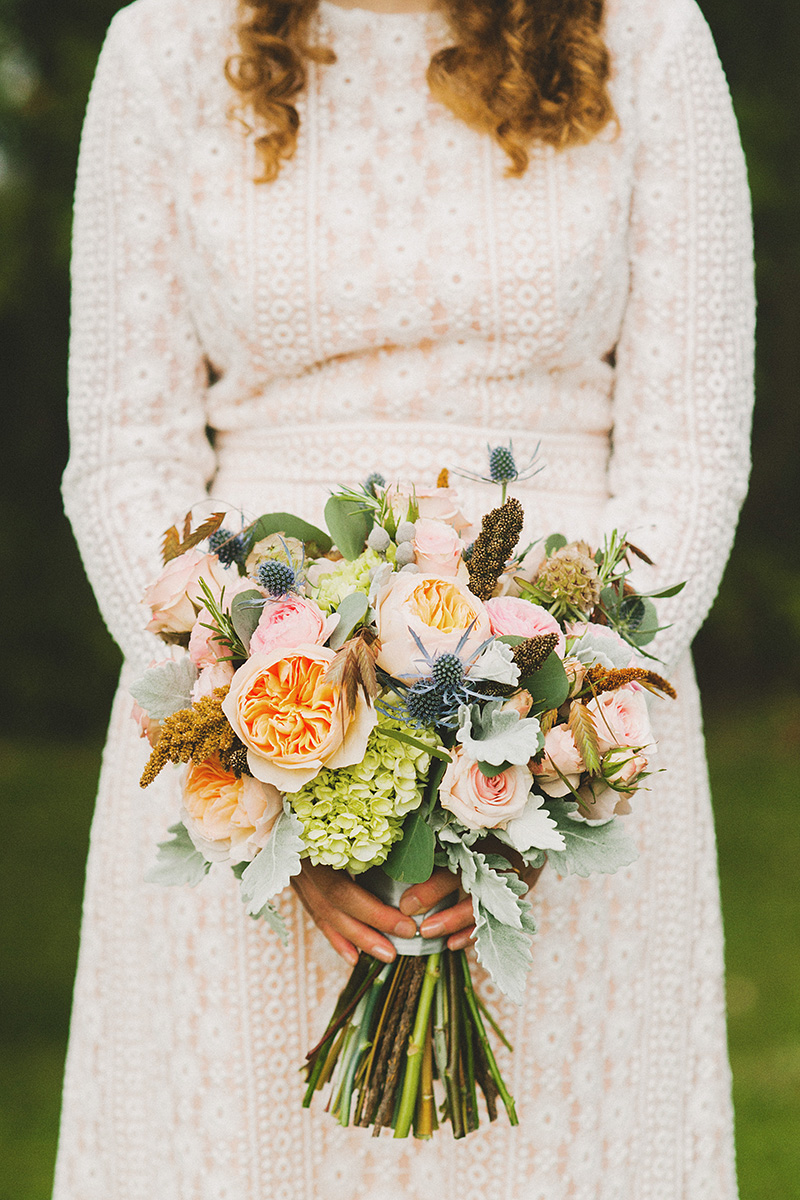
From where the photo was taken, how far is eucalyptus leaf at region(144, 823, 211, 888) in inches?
51.5

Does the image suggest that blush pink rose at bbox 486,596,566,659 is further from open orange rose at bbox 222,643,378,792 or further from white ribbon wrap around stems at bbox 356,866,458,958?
white ribbon wrap around stems at bbox 356,866,458,958

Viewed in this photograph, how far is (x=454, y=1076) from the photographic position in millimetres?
1341

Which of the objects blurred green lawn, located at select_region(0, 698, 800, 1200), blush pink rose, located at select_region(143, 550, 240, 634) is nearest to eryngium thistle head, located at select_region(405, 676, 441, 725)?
blush pink rose, located at select_region(143, 550, 240, 634)

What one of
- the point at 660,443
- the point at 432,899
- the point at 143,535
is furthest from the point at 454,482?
the point at 432,899

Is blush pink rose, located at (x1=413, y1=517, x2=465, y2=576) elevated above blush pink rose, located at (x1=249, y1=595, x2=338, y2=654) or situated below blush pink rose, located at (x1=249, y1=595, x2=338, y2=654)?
above

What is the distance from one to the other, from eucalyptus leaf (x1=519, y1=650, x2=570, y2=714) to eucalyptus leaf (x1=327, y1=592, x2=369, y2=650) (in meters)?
0.16

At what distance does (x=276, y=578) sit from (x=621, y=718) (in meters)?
0.35

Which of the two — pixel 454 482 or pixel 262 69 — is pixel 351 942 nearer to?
pixel 454 482

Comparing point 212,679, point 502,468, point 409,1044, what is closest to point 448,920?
point 409,1044

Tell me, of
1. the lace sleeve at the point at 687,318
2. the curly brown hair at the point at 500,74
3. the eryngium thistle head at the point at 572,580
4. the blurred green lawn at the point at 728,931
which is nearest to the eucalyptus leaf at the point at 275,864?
the eryngium thistle head at the point at 572,580

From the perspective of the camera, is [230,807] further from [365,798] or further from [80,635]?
[80,635]

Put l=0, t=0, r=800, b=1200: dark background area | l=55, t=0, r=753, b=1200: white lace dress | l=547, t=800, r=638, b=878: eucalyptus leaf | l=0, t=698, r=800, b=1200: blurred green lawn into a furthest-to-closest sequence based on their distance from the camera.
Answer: l=0, t=0, r=800, b=1200: dark background area
l=0, t=698, r=800, b=1200: blurred green lawn
l=55, t=0, r=753, b=1200: white lace dress
l=547, t=800, r=638, b=878: eucalyptus leaf

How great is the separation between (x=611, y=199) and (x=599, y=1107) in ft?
3.83

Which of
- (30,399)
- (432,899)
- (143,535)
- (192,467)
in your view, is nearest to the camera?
(432,899)
